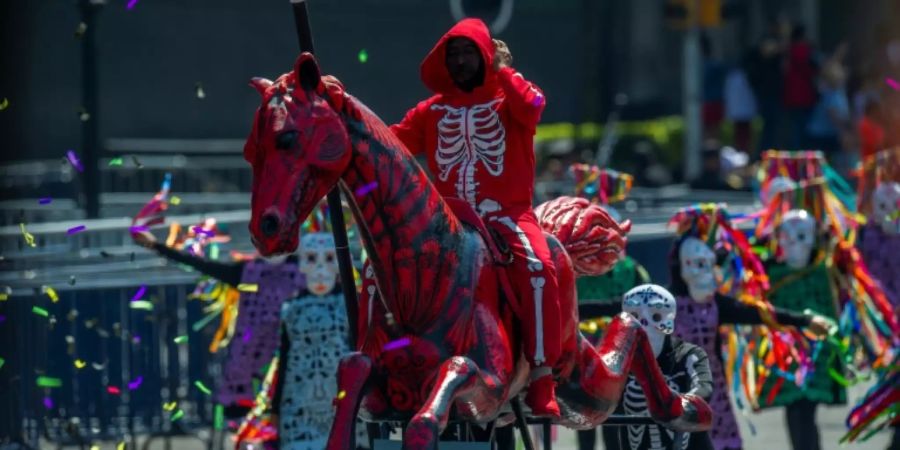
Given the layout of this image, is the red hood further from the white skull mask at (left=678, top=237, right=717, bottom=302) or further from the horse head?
the white skull mask at (left=678, top=237, right=717, bottom=302)

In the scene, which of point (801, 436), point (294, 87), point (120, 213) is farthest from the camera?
point (120, 213)

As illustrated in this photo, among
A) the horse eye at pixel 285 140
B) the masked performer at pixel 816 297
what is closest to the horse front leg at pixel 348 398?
the horse eye at pixel 285 140

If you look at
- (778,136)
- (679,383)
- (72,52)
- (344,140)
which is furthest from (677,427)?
(72,52)

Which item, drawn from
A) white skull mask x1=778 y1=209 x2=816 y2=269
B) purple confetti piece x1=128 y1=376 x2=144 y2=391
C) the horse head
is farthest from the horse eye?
white skull mask x1=778 y1=209 x2=816 y2=269

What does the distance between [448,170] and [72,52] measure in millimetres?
15496

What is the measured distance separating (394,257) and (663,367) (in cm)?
290

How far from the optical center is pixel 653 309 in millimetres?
10891

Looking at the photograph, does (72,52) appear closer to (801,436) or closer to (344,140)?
(801,436)

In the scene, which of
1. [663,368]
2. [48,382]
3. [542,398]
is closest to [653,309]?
[663,368]

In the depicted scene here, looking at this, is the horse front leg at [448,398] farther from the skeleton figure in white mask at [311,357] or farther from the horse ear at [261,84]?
A: the skeleton figure in white mask at [311,357]

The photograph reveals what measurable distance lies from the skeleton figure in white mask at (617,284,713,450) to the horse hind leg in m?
0.42

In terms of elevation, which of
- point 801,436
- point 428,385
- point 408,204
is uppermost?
point 408,204

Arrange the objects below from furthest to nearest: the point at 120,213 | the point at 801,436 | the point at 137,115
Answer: the point at 137,115
the point at 120,213
the point at 801,436

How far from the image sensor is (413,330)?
28.1 ft
